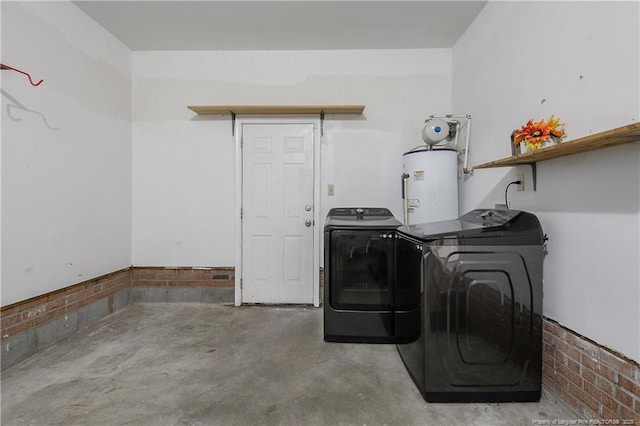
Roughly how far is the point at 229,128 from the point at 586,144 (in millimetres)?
3144

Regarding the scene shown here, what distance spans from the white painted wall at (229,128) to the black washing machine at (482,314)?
166cm

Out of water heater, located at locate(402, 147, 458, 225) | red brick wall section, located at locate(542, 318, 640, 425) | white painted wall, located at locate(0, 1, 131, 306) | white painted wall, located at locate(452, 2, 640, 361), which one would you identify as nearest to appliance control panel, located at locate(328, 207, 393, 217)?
water heater, located at locate(402, 147, 458, 225)

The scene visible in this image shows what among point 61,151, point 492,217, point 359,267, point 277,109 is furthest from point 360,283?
point 61,151

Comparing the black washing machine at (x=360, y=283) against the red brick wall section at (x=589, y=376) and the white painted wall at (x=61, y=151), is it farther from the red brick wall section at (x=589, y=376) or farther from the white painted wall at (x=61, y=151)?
the white painted wall at (x=61, y=151)

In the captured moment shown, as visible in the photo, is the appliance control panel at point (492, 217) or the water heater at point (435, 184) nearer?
the appliance control panel at point (492, 217)

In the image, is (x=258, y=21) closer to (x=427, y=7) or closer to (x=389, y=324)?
(x=427, y=7)

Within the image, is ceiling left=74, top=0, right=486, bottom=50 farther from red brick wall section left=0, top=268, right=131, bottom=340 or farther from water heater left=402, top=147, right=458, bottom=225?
red brick wall section left=0, top=268, right=131, bottom=340

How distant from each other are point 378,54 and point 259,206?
2257 millimetres

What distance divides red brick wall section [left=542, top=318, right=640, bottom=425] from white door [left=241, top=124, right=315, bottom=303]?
2.19m

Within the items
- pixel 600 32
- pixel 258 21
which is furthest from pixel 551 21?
pixel 258 21

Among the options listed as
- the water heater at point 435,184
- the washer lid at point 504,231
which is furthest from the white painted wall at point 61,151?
the water heater at point 435,184

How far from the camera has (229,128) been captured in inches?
131

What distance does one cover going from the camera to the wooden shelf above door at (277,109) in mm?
3035

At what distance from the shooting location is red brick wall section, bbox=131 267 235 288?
131 inches
